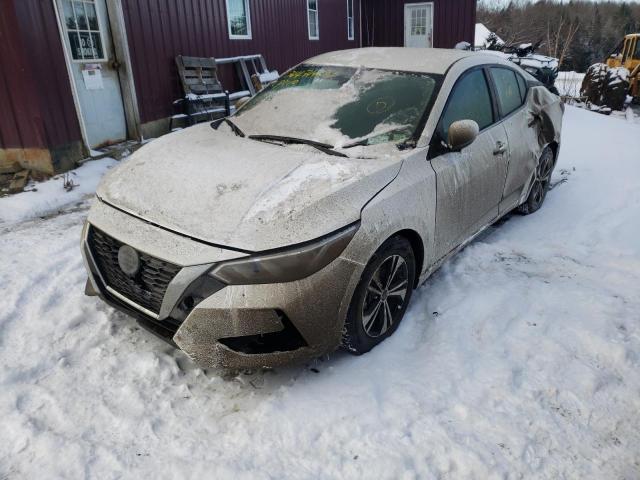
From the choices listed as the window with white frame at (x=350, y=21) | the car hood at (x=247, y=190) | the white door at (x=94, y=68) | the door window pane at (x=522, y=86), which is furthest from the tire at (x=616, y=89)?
the car hood at (x=247, y=190)

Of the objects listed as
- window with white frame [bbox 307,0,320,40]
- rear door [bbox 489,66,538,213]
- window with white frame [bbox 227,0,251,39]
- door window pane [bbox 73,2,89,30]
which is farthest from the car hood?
window with white frame [bbox 307,0,320,40]

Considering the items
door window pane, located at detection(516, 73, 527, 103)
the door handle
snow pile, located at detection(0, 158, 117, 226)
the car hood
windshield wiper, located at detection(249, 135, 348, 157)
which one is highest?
door window pane, located at detection(516, 73, 527, 103)

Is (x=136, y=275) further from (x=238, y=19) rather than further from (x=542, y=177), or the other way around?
(x=238, y=19)

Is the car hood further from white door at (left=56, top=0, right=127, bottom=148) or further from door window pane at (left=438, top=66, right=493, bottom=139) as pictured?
white door at (left=56, top=0, right=127, bottom=148)

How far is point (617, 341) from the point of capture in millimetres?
2926

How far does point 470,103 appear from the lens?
357 centimetres

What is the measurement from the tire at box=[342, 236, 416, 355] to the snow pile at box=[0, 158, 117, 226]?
12.9 feet

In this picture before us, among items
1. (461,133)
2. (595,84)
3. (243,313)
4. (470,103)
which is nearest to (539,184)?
(470,103)

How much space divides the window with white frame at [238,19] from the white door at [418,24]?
8.96 meters

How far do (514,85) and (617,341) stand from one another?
248cm

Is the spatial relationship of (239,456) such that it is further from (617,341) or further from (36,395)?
(617,341)

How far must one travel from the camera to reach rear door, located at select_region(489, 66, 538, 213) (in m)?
4.05

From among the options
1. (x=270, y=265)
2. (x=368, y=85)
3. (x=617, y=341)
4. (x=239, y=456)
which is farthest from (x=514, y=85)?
(x=239, y=456)

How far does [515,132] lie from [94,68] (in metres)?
5.83
